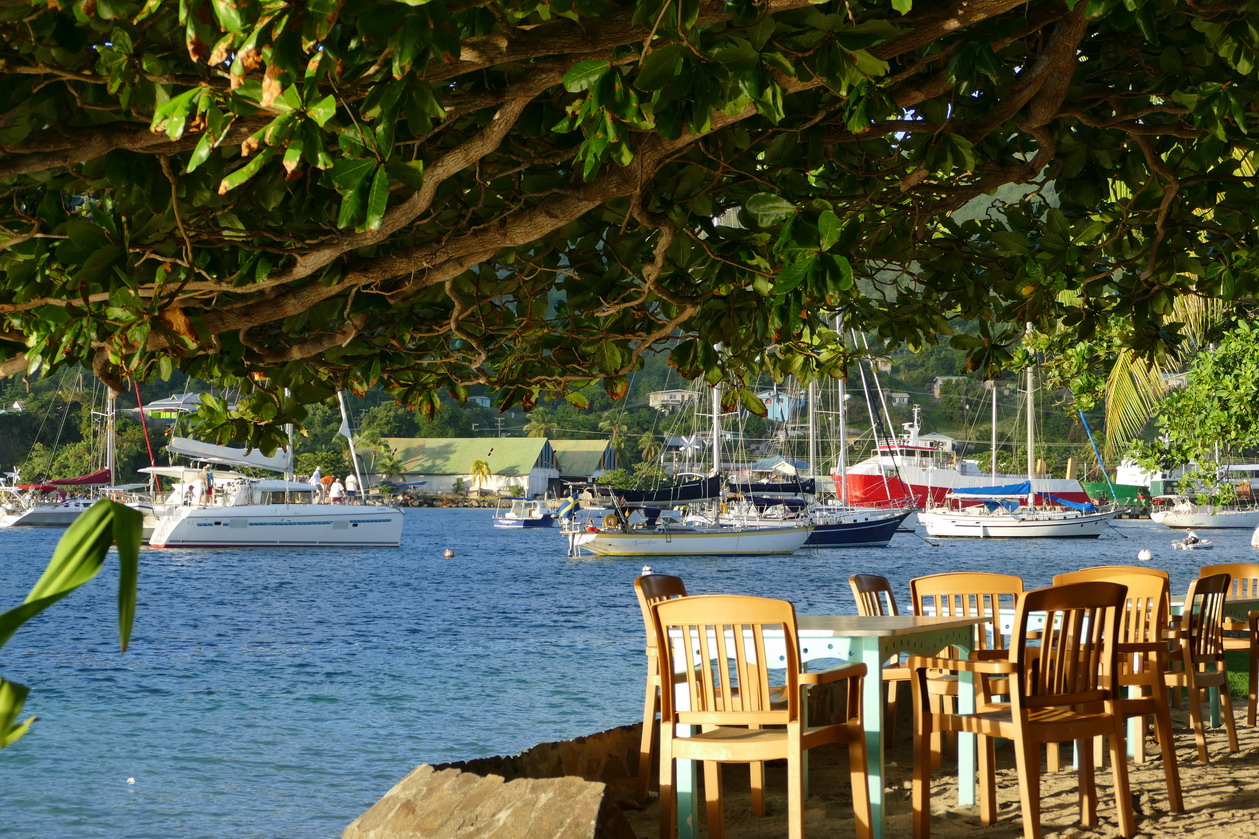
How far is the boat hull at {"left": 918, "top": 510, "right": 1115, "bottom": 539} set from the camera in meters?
47.6

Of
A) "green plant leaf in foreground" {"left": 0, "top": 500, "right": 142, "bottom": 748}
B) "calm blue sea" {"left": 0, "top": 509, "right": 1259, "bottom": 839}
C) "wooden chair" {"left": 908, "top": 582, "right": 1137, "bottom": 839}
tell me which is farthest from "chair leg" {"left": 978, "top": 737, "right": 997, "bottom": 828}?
"calm blue sea" {"left": 0, "top": 509, "right": 1259, "bottom": 839}

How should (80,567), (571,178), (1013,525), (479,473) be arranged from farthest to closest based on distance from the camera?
1. (479,473)
2. (1013,525)
3. (571,178)
4. (80,567)

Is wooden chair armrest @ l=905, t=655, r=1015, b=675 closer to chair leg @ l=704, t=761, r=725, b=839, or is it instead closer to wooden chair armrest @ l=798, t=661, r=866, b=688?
wooden chair armrest @ l=798, t=661, r=866, b=688

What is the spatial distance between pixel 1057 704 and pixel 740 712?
1005 millimetres

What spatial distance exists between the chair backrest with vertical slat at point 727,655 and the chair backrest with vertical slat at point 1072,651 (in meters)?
0.71

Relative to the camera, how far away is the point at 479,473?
9794 centimetres

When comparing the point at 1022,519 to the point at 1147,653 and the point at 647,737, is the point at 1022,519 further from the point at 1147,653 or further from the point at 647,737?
the point at 647,737

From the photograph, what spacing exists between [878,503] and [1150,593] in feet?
204

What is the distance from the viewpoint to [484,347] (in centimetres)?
400

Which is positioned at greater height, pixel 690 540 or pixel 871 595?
pixel 871 595

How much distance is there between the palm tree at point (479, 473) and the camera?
97312mm

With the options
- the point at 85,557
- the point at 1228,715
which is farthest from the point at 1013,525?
the point at 85,557

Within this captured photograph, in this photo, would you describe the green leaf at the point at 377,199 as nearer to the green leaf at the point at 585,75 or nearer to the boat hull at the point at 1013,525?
the green leaf at the point at 585,75

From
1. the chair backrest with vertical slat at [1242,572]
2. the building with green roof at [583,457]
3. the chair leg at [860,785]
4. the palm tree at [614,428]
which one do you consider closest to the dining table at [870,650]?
the chair leg at [860,785]
